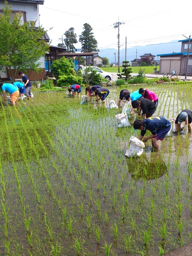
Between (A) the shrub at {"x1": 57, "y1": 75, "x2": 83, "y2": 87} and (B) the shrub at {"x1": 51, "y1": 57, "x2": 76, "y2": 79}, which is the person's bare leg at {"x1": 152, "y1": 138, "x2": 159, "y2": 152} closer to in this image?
(A) the shrub at {"x1": 57, "y1": 75, "x2": 83, "y2": 87}

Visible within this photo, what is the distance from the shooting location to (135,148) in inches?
173

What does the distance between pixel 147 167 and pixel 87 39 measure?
4957cm

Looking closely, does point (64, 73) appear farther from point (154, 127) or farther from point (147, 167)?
point (147, 167)

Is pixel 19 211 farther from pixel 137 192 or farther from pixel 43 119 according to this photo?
pixel 43 119

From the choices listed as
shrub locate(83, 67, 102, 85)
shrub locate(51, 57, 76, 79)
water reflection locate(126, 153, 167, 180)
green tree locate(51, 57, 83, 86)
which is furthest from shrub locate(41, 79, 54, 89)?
water reflection locate(126, 153, 167, 180)

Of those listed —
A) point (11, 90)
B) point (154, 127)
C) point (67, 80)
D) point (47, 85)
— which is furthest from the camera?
point (67, 80)

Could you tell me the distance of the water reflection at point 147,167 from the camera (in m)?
3.82

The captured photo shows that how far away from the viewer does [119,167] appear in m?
4.09

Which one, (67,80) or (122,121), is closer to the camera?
(122,121)

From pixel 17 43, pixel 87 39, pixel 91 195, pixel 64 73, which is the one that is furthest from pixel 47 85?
pixel 87 39

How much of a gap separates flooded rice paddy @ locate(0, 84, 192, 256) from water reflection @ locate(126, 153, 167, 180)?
2 cm

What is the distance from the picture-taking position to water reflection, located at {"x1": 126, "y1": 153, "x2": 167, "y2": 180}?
3.82 metres

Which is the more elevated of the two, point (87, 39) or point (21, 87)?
point (87, 39)

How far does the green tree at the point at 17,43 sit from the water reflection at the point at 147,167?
9.91 meters
